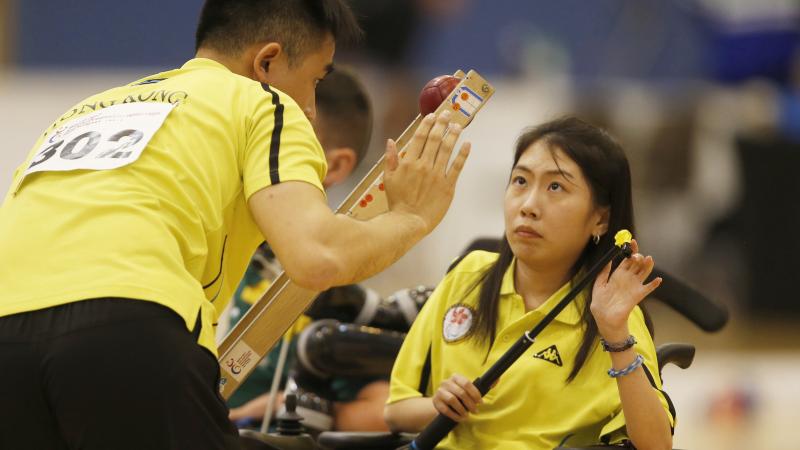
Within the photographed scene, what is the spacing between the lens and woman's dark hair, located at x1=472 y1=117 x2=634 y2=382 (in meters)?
3.22

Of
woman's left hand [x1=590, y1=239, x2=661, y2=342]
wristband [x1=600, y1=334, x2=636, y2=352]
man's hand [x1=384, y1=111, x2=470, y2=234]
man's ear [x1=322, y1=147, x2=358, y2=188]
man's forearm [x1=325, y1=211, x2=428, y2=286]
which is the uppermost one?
man's hand [x1=384, y1=111, x2=470, y2=234]

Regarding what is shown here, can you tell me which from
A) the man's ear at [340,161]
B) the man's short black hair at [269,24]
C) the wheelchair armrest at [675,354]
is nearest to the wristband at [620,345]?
the wheelchair armrest at [675,354]

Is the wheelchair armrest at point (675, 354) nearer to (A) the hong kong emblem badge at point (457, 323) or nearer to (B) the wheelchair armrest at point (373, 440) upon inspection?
(A) the hong kong emblem badge at point (457, 323)

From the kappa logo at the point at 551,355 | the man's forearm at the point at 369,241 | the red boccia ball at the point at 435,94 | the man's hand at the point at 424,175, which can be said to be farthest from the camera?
the kappa logo at the point at 551,355

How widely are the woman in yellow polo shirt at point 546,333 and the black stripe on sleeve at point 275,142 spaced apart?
803 mm

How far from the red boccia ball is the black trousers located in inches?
33.3

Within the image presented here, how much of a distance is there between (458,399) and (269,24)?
94cm

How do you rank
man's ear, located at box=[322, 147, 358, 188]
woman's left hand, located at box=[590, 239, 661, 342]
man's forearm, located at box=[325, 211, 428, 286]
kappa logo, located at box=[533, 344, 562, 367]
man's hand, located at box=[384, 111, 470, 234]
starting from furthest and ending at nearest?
man's ear, located at box=[322, 147, 358, 188] < kappa logo, located at box=[533, 344, 562, 367] < woman's left hand, located at box=[590, 239, 661, 342] < man's hand, located at box=[384, 111, 470, 234] < man's forearm, located at box=[325, 211, 428, 286]

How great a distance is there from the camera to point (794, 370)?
7824 mm

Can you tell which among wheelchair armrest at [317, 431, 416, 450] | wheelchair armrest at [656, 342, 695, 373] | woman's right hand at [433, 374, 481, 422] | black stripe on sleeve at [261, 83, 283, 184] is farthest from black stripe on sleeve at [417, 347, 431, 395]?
black stripe on sleeve at [261, 83, 283, 184]

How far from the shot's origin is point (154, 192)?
248 centimetres

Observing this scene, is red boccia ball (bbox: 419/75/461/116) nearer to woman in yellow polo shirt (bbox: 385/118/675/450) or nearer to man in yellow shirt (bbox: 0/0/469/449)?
man in yellow shirt (bbox: 0/0/469/449)

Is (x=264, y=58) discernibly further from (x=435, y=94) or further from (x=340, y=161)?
(x=340, y=161)

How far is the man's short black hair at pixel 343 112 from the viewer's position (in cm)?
416
